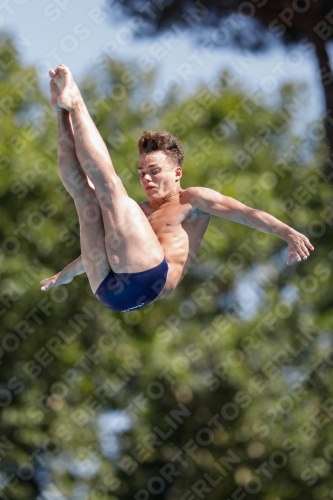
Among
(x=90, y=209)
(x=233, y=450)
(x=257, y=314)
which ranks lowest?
(x=233, y=450)

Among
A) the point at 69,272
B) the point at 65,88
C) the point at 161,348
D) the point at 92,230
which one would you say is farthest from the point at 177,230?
the point at 161,348

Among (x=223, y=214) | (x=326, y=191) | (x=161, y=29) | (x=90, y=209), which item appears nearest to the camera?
(x=90, y=209)

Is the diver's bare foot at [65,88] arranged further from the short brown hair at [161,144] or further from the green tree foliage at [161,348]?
the green tree foliage at [161,348]

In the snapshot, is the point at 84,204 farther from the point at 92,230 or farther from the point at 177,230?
the point at 177,230

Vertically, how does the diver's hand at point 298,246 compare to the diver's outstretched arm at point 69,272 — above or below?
below

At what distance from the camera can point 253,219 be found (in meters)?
4.80

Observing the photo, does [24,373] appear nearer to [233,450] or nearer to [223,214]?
[233,450]

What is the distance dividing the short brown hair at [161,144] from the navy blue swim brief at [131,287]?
77 cm

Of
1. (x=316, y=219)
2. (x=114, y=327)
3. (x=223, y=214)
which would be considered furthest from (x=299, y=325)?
(x=223, y=214)

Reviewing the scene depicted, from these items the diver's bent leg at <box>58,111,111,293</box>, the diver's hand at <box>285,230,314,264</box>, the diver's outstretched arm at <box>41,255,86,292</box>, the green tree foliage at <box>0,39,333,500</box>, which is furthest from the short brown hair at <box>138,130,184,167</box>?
the green tree foliage at <box>0,39,333,500</box>

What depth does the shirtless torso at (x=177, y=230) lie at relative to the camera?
498cm

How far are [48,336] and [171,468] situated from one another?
97.5 inches

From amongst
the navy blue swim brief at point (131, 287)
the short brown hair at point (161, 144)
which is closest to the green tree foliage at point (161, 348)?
the short brown hair at point (161, 144)

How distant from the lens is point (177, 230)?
16.4ft
